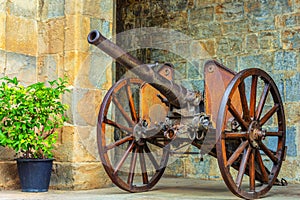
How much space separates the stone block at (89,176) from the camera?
455cm

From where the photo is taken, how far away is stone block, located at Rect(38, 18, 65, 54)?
4.78 m

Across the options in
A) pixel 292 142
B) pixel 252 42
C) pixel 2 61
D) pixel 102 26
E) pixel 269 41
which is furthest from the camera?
pixel 252 42

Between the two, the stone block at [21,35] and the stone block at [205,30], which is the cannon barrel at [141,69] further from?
the stone block at [205,30]

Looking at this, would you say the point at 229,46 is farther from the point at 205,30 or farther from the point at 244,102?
the point at 244,102

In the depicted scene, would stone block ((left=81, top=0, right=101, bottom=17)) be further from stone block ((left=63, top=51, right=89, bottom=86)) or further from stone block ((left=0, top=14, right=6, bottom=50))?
stone block ((left=0, top=14, right=6, bottom=50))

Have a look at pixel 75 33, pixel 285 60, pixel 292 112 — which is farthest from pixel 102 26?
pixel 292 112

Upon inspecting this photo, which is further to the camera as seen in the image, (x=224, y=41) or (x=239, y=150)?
(x=224, y=41)

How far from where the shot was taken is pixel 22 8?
188 inches

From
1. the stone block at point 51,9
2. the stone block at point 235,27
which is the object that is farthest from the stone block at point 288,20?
the stone block at point 51,9

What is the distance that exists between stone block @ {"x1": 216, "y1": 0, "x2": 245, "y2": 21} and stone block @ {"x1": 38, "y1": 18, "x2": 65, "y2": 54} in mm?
2289

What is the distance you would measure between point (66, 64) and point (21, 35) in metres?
0.47

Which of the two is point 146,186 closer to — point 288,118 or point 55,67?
point 55,67

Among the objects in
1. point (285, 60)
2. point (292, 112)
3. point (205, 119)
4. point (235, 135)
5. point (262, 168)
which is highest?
point (285, 60)

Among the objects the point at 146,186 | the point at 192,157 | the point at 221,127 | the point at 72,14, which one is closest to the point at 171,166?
the point at 192,157
